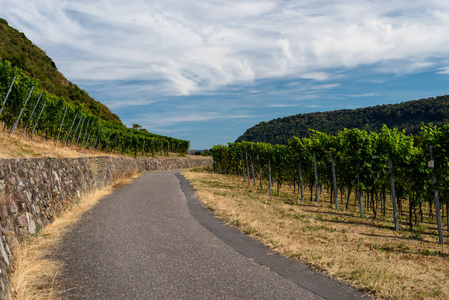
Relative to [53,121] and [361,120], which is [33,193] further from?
[361,120]

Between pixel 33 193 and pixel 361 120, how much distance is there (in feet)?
405

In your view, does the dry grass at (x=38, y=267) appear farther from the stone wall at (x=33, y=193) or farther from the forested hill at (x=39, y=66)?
the forested hill at (x=39, y=66)

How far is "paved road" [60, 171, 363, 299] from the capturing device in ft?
17.2

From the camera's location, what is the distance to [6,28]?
8300cm

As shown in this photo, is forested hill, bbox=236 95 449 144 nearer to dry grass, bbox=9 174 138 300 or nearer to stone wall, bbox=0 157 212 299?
stone wall, bbox=0 157 212 299

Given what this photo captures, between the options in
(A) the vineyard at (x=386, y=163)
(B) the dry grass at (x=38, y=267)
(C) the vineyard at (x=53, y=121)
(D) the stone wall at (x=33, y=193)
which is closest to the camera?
(B) the dry grass at (x=38, y=267)

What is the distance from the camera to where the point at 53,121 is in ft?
106

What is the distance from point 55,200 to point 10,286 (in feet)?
21.4

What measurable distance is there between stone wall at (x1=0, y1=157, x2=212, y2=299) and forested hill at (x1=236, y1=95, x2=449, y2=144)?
A: 303ft

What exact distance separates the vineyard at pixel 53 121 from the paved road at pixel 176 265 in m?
16.0

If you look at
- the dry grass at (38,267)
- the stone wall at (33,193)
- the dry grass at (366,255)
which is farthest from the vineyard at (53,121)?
the dry grass at (366,255)

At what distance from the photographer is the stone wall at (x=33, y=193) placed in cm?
649

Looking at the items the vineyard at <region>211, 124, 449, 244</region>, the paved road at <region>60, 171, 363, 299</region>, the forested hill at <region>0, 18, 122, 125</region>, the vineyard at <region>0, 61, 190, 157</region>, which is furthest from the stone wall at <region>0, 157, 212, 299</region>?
the forested hill at <region>0, 18, 122, 125</region>

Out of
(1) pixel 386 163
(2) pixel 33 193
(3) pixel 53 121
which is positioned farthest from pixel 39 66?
(1) pixel 386 163
